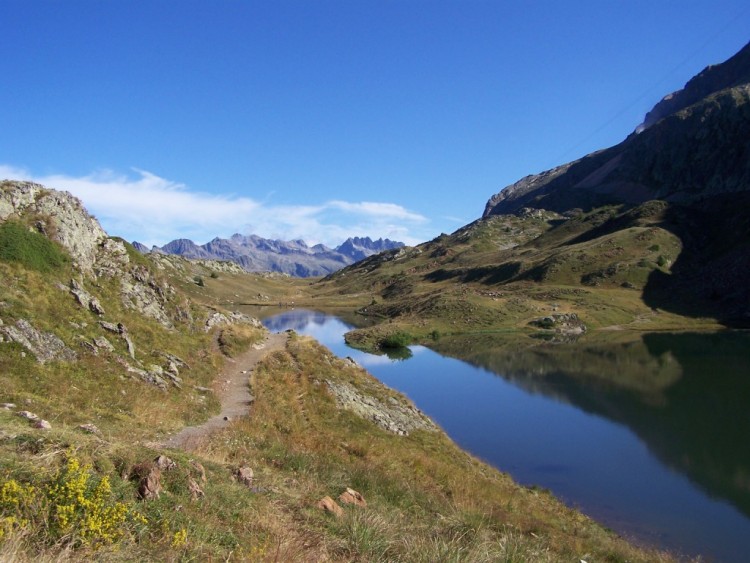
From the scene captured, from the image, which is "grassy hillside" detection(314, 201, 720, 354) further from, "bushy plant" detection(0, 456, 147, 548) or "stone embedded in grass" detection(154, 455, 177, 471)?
"bushy plant" detection(0, 456, 147, 548)

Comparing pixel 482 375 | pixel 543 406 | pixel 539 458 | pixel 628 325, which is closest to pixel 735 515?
pixel 539 458

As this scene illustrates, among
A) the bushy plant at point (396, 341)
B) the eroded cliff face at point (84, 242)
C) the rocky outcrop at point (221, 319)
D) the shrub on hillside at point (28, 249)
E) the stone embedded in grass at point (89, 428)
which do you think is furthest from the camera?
the bushy plant at point (396, 341)

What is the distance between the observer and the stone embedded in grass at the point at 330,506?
11.8 metres

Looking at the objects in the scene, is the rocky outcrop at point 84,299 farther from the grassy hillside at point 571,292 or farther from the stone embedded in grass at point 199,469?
the grassy hillside at point 571,292

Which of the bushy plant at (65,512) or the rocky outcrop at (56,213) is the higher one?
the rocky outcrop at (56,213)

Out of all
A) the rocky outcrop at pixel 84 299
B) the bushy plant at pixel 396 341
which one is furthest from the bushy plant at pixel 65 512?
the bushy plant at pixel 396 341

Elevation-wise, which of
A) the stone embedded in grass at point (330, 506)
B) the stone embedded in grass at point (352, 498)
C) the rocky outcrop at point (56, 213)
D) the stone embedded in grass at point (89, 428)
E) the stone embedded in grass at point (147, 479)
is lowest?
the stone embedded in grass at point (352, 498)

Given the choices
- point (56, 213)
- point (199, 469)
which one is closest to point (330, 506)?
point (199, 469)

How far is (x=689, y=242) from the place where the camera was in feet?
486

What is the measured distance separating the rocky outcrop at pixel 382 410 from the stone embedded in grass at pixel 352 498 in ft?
54.1

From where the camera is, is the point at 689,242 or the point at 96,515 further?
the point at 689,242

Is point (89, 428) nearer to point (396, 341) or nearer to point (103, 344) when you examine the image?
point (103, 344)

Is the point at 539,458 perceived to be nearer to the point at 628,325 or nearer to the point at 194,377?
the point at 194,377

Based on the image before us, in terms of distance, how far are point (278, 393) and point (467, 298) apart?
92.2 meters
